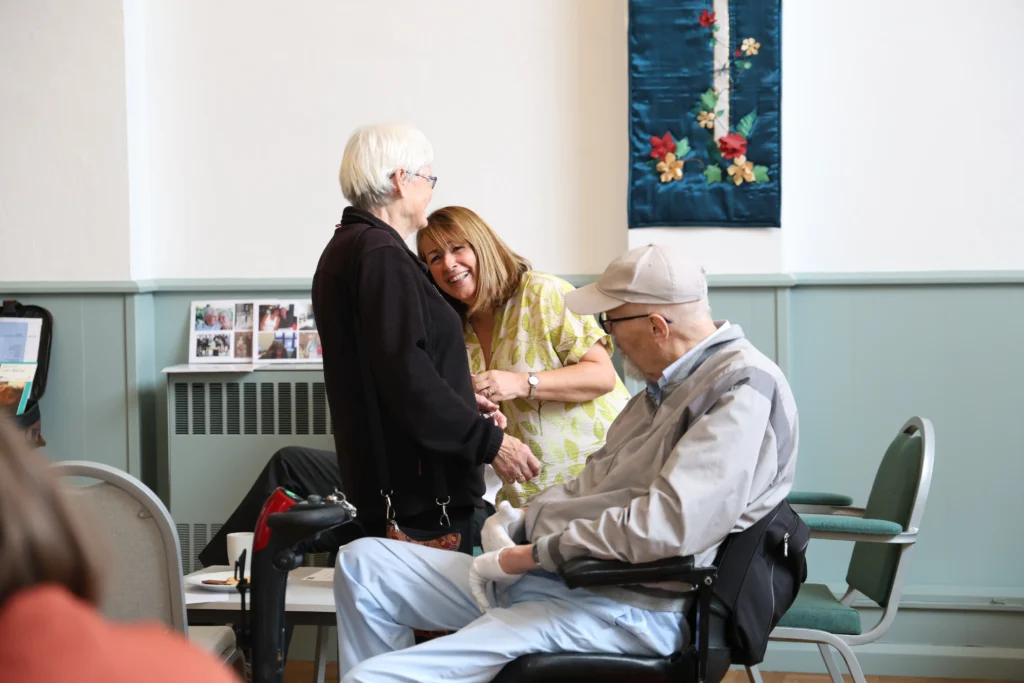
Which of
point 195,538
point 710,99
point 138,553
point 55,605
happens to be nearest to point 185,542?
point 195,538

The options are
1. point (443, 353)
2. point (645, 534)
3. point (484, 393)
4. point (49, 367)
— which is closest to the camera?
point (645, 534)

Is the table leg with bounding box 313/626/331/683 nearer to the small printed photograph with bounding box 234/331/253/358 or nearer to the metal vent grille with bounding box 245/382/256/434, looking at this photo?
the metal vent grille with bounding box 245/382/256/434

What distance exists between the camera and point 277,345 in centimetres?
364

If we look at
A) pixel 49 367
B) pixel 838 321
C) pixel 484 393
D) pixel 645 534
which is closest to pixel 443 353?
pixel 484 393

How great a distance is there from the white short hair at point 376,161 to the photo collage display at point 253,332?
139 centimetres

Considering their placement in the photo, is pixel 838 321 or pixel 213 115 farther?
pixel 213 115

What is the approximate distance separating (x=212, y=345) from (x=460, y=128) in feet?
3.74

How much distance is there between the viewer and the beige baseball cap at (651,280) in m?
1.99

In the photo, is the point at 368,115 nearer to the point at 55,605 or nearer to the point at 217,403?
the point at 217,403

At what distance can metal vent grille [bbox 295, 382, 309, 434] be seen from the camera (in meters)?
3.51

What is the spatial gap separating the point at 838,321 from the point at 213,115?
2.25m

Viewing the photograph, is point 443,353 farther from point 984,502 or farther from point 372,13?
point 984,502

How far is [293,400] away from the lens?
3.51 metres

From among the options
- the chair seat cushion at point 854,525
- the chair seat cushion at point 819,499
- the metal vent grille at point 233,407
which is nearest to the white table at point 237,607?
the chair seat cushion at point 854,525
